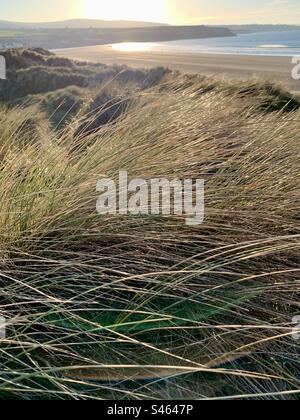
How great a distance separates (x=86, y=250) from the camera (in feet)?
5.41

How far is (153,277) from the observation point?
152cm

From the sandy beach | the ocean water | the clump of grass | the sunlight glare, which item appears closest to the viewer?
the clump of grass

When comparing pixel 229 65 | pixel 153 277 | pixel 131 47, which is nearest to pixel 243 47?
pixel 131 47

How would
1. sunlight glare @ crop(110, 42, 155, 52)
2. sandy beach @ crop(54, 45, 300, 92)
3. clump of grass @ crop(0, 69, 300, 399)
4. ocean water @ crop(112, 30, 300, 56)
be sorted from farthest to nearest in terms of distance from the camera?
sunlight glare @ crop(110, 42, 155, 52)
ocean water @ crop(112, 30, 300, 56)
sandy beach @ crop(54, 45, 300, 92)
clump of grass @ crop(0, 69, 300, 399)

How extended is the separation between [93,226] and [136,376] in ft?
2.00

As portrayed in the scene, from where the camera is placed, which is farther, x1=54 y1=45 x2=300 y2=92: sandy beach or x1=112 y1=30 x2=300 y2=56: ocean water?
x1=112 y1=30 x2=300 y2=56: ocean water

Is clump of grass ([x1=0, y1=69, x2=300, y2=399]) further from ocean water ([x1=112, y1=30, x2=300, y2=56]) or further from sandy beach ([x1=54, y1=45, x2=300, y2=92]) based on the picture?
ocean water ([x1=112, y1=30, x2=300, y2=56])

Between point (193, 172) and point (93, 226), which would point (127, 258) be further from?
point (193, 172)

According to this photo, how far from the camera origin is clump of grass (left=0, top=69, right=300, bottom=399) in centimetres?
126

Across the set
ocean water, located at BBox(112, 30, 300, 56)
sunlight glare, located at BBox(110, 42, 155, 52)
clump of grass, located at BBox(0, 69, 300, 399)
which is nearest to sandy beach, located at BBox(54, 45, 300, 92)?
ocean water, located at BBox(112, 30, 300, 56)

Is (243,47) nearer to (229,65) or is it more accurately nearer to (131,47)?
(131,47)

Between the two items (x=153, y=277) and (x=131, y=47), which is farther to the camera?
(x=131, y=47)

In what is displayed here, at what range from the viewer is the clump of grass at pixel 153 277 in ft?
4.14
